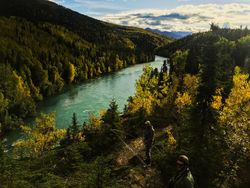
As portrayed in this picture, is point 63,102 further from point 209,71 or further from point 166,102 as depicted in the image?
point 209,71

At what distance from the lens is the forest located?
Result: 17.4 metres

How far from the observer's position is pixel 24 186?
13.5m

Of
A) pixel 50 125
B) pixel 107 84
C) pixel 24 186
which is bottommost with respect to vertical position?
pixel 107 84

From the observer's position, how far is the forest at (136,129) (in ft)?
57.1

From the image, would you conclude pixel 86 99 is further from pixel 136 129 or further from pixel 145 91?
pixel 136 129

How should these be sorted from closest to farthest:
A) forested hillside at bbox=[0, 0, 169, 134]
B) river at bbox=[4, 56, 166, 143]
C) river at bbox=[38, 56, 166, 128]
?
1. river at bbox=[4, 56, 166, 143]
2. forested hillside at bbox=[0, 0, 169, 134]
3. river at bbox=[38, 56, 166, 128]

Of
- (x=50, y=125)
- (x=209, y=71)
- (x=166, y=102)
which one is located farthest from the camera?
(x=166, y=102)

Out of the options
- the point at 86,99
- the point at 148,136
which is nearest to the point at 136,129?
the point at 148,136

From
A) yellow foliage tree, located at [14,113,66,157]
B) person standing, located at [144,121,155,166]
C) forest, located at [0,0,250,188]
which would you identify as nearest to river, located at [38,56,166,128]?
forest, located at [0,0,250,188]

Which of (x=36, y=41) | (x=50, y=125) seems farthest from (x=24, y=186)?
(x=36, y=41)

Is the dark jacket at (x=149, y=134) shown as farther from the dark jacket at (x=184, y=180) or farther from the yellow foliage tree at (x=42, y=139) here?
the yellow foliage tree at (x=42, y=139)

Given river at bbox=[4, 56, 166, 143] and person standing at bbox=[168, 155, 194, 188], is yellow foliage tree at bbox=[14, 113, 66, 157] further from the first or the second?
person standing at bbox=[168, 155, 194, 188]

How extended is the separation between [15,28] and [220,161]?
17611 cm

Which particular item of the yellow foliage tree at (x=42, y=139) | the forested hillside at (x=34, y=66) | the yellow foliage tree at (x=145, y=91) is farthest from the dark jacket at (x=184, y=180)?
the forested hillside at (x=34, y=66)
